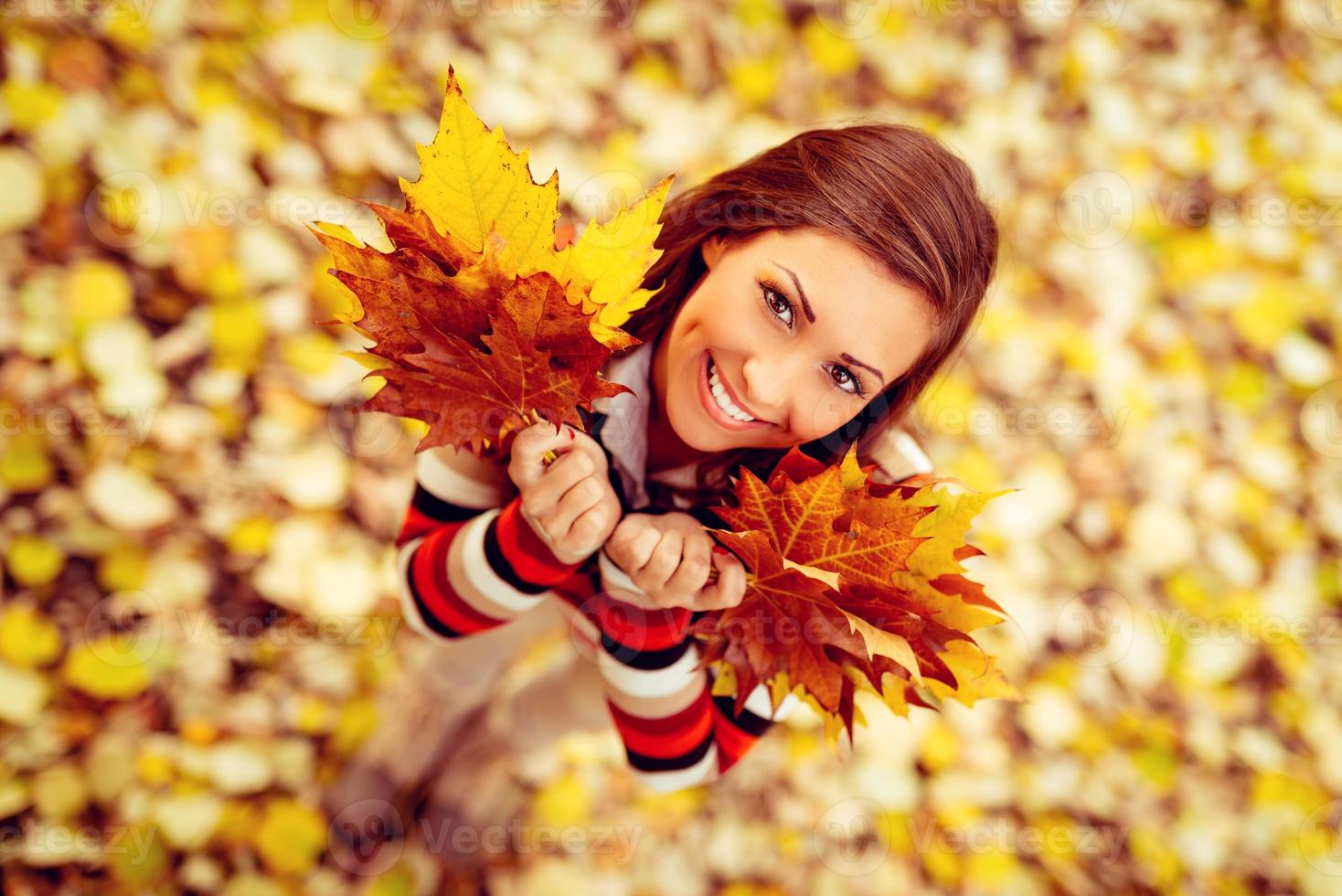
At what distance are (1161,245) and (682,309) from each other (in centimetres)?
155

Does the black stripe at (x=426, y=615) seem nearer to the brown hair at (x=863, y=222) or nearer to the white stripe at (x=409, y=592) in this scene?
the white stripe at (x=409, y=592)

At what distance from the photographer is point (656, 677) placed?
2.75ft

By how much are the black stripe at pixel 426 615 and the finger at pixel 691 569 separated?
332 millimetres

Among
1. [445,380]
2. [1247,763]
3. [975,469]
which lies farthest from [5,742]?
[1247,763]

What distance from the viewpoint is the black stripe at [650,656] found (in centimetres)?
83

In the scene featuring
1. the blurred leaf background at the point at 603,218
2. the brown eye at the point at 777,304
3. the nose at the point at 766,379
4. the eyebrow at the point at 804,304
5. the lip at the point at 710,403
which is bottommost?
the blurred leaf background at the point at 603,218

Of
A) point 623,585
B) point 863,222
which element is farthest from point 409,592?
point 863,222

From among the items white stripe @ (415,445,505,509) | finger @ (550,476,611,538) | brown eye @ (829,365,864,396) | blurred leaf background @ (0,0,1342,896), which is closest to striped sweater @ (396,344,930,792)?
white stripe @ (415,445,505,509)

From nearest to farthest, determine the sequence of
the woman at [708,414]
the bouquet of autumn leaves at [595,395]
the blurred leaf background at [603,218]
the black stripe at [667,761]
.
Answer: the bouquet of autumn leaves at [595,395] → the woman at [708,414] → the black stripe at [667,761] → the blurred leaf background at [603,218]

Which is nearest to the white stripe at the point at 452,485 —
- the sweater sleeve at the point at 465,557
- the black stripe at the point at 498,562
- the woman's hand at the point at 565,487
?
the sweater sleeve at the point at 465,557

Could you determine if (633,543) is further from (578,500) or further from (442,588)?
(442,588)

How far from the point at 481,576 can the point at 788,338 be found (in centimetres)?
39

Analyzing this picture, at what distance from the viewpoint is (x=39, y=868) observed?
44.3 inches

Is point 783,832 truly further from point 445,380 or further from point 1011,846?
point 445,380
